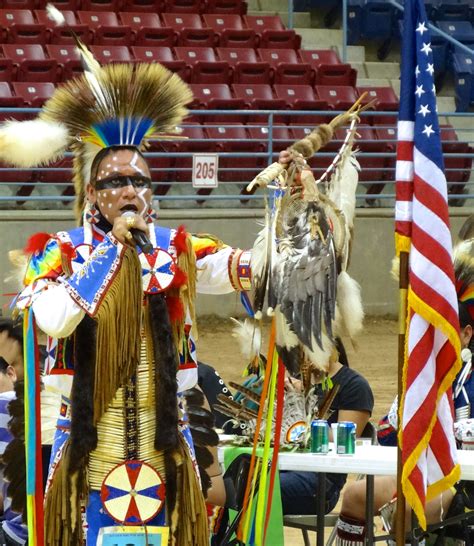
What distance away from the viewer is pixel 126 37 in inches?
543

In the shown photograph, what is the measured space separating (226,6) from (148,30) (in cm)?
169

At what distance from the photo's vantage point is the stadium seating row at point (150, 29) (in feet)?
44.7

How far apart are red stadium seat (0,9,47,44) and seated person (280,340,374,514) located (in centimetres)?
884

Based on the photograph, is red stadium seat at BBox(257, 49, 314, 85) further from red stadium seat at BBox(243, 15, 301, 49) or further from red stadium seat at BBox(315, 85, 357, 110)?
red stadium seat at BBox(243, 15, 301, 49)

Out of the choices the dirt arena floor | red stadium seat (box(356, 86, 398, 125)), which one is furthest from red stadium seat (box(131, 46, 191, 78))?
the dirt arena floor

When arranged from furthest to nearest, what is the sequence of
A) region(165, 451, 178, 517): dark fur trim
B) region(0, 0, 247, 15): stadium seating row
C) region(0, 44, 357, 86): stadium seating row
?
region(0, 0, 247, 15): stadium seating row → region(0, 44, 357, 86): stadium seating row → region(165, 451, 178, 517): dark fur trim

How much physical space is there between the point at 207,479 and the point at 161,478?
251 millimetres

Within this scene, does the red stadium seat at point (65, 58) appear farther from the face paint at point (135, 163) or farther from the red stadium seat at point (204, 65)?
the face paint at point (135, 163)

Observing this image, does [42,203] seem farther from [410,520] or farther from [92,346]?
[92,346]

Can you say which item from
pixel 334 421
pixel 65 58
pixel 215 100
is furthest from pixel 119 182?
pixel 65 58

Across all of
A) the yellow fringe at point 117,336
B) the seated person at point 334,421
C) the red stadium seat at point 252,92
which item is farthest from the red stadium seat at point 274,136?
the yellow fringe at point 117,336

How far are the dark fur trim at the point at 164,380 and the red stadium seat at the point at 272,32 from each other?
11318mm

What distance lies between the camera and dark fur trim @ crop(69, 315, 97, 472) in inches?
145

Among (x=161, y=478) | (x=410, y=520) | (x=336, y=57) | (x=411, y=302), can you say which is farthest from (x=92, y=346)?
(x=336, y=57)
